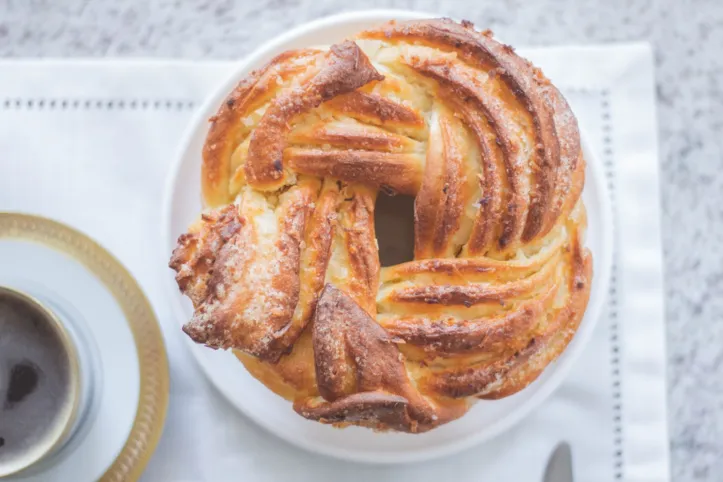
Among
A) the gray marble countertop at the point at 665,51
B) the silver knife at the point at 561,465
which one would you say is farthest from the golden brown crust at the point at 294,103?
the silver knife at the point at 561,465

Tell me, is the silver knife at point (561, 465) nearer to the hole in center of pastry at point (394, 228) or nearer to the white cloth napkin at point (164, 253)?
the white cloth napkin at point (164, 253)

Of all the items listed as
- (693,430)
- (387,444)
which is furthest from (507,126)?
(693,430)

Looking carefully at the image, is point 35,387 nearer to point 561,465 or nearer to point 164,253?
point 164,253

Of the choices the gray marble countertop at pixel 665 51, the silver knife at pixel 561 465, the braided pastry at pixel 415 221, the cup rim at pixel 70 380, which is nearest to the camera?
the braided pastry at pixel 415 221

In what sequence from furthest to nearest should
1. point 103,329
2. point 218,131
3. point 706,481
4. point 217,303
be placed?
1. point 706,481
2. point 103,329
3. point 218,131
4. point 217,303

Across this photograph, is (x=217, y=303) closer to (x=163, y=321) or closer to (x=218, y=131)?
(x=218, y=131)
